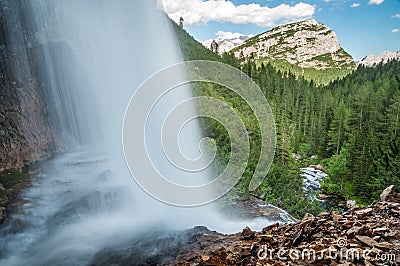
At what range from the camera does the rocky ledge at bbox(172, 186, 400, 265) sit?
16.3ft

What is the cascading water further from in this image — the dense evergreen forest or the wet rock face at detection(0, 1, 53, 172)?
the dense evergreen forest

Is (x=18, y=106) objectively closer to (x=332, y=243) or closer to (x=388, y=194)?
(x=332, y=243)

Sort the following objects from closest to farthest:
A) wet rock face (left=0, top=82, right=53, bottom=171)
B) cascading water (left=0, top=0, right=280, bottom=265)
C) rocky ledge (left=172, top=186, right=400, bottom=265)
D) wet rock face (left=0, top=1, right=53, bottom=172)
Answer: rocky ledge (left=172, top=186, right=400, bottom=265), cascading water (left=0, top=0, right=280, bottom=265), wet rock face (left=0, top=82, right=53, bottom=171), wet rock face (left=0, top=1, right=53, bottom=172)

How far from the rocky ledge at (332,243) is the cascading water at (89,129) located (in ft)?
16.9

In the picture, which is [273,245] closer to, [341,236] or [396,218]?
[341,236]

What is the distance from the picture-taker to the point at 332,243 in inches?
219

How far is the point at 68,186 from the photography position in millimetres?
14320

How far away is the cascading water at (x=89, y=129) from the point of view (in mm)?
11078

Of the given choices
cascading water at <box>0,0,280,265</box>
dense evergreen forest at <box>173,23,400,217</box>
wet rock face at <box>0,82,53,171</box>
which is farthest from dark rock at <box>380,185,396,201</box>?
wet rock face at <box>0,82,53,171</box>

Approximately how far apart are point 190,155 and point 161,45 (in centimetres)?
1064

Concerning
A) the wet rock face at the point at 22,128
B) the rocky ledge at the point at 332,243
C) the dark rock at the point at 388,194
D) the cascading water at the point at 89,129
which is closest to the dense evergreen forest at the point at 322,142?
the cascading water at the point at 89,129

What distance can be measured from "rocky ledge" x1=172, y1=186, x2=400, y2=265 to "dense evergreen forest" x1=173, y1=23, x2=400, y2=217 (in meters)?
8.59

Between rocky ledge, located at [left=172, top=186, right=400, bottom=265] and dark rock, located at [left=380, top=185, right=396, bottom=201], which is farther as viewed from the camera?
dark rock, located at [left=380, top=185, right=396, bottom=201]

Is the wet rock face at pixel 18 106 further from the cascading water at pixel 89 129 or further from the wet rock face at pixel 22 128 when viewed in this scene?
the cascading water at pixel 89 129
